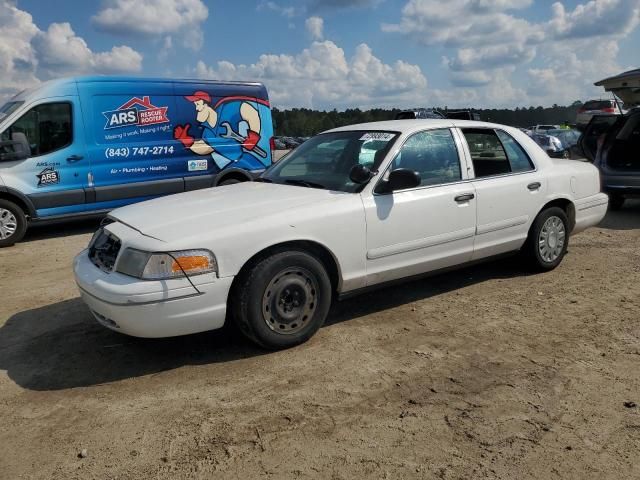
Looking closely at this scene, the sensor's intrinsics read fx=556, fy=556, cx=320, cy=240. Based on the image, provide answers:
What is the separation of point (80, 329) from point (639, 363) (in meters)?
4.05

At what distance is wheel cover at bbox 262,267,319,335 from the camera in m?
3.70

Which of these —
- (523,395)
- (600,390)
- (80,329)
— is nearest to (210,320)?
(80,329)

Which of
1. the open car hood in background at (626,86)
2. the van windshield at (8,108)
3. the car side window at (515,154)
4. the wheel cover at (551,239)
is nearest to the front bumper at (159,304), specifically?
the car side window at (515,154)

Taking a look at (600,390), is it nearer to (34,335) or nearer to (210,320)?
(210,320)

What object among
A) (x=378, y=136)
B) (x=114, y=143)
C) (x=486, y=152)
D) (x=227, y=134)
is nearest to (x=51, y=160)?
(x=114, y=143)

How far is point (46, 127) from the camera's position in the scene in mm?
8211

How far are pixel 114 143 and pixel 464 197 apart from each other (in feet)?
20.2

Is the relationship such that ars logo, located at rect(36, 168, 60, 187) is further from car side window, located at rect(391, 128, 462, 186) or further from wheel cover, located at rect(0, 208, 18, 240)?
car side window, located at rect(391, 128, 462, 186)

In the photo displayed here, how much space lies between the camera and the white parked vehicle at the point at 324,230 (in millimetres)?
3467

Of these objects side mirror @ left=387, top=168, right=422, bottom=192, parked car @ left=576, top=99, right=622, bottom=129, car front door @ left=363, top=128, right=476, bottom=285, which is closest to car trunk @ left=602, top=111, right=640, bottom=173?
car front door @ left=363, top=128, right=476, bottom=285

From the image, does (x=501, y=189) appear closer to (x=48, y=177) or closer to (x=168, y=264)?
(x=168, y=264)

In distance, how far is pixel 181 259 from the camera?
341 centimetres

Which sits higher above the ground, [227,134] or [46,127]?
[46,127]

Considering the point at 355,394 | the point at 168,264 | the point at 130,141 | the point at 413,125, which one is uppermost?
the point at 130,141
